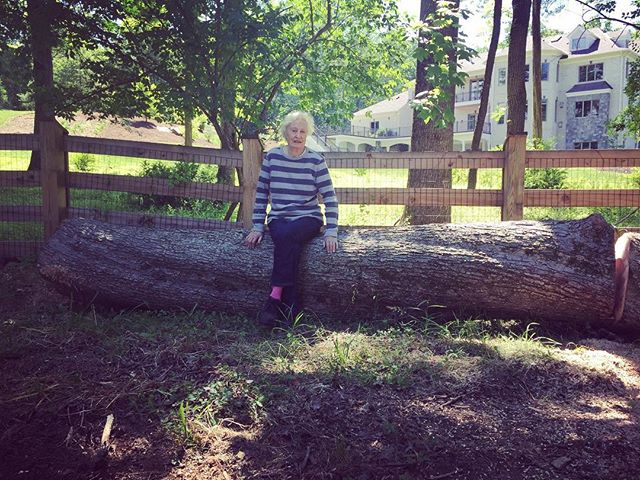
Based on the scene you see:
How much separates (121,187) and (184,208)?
4.11 m

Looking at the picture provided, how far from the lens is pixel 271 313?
4.63 meters

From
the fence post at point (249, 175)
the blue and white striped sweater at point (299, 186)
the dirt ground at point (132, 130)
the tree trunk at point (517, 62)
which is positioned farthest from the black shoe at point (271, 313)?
Result: the dirt ground at point (132, 130)

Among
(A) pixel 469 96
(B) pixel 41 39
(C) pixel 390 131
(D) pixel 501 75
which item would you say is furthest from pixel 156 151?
(C) pixel 390 131

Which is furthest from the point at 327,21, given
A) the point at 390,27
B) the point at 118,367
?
the point at 118,367

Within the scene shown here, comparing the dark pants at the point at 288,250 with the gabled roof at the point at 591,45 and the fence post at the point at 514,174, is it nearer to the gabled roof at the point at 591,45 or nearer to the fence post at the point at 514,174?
the fence post at the point at 514,174

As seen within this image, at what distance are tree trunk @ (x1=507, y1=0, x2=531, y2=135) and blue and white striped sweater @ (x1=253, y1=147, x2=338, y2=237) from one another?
5.95 metres

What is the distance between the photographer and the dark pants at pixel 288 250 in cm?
466

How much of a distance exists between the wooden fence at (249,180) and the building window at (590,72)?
118 feet

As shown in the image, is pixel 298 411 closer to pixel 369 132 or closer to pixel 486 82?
pixel 486 82

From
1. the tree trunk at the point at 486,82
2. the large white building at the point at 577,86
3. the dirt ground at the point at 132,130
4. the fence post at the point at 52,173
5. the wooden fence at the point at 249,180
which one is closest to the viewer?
the wooden fence at the point at 249,180

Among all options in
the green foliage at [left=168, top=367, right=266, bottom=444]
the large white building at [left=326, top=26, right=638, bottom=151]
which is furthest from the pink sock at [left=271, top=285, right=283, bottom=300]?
the large white building at [left=326, top=26, right=638, bottom=151]

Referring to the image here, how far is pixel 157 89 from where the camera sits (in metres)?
7.17

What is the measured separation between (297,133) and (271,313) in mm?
1586

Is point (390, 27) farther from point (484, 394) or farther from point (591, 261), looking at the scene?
point (484, 394)
